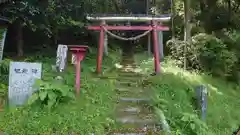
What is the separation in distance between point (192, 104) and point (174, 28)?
9246 millimetres

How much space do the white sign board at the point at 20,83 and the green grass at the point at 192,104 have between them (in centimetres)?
360

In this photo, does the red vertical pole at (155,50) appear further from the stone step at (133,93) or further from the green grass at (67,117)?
the green grass at (67,117)

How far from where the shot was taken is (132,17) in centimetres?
1305

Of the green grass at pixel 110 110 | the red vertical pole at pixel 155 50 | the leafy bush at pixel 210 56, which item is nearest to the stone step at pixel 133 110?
the green grass at pixel 110 110

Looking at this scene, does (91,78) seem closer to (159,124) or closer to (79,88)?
(79,88)

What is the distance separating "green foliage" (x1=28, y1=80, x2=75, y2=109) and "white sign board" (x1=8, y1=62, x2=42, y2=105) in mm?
364

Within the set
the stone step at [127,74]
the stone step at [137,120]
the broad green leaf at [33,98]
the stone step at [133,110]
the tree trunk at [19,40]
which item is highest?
the tree trunk at [19,40]

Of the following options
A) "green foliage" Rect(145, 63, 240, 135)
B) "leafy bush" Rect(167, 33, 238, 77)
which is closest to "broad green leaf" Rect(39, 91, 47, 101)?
"green foliage" Rect(145, 63, 240, 135)

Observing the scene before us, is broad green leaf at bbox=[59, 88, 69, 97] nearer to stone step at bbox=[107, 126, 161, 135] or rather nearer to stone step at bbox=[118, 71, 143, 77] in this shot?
stone step at bbox=[107, 126, 161, 135]

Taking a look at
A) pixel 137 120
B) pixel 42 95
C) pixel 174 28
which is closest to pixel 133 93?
pixel 137 120

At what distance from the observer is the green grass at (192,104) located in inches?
339

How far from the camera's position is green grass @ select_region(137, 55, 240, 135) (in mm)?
8612

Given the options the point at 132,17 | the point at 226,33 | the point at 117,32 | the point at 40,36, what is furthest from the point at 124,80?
the point at 117,32

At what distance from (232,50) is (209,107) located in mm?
4361
